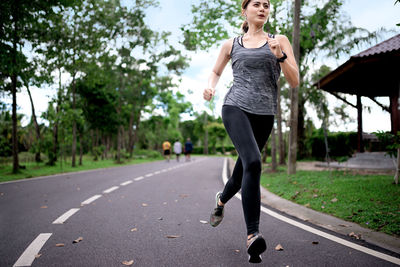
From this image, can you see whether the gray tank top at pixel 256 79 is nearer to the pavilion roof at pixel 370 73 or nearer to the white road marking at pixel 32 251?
the white road marking at pixel 32 251

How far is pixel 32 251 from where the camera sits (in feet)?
10.6

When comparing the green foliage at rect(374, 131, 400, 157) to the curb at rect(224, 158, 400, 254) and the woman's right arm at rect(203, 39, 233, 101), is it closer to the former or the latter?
the curb at rect(224, 158, 400, 254)

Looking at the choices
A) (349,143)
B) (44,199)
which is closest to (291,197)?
(44,199)

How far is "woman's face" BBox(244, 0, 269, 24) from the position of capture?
2918 mm

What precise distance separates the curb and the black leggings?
62.4 inches

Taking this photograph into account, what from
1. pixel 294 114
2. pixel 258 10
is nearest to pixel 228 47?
pixel 258 10

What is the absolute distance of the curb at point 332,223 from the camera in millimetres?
3470

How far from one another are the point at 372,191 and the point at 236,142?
420cm

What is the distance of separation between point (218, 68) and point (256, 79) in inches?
20.1

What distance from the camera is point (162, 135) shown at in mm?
53781

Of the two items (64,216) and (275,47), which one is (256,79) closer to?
(275,47)

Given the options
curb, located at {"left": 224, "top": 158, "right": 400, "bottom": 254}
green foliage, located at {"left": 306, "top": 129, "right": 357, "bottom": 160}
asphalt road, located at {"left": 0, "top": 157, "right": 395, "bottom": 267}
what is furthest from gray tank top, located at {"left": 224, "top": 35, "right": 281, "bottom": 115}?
green foliage, located at {"left": 306, "top": 129, "right": 357, "bottom": 160}

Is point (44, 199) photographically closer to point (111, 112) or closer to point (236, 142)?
point (236, 142)

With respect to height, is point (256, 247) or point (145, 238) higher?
point (256, 247)
